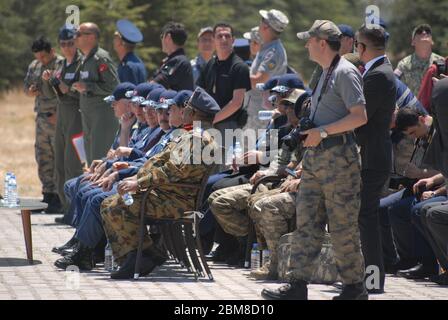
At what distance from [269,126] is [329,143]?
2318 millimetres

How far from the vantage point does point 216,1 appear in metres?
39.0

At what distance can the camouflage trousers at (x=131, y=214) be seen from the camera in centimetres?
905

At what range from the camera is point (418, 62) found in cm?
1331

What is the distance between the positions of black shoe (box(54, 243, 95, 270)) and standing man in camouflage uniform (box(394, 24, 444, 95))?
5039mm

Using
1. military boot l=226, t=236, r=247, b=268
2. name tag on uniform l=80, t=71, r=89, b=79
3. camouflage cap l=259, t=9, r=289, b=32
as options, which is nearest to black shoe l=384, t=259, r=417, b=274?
military boot l=226, t=236, r=247, b=268

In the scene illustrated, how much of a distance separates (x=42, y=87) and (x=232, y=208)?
5465 millimetres

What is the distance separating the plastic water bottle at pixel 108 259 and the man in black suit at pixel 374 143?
2212 mm

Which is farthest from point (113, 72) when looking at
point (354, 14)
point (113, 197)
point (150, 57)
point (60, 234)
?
point (354, 14)

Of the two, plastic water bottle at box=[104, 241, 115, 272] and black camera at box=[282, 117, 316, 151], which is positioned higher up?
black camera at box=[282, 117, 316, 151]

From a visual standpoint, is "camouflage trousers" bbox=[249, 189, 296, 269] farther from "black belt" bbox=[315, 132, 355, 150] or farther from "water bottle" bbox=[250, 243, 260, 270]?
"black belt" bbox=[315, 132, 355, 150]

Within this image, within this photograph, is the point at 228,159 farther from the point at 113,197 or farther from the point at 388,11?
the point at 388,11

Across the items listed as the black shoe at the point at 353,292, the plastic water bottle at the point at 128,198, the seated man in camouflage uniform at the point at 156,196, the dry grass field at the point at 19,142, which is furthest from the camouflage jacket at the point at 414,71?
the dry grass field at the point at 19,142

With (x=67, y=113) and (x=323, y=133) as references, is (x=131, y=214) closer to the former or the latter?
(x=323, y=133)

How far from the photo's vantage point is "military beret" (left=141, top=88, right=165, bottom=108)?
1010 cm
